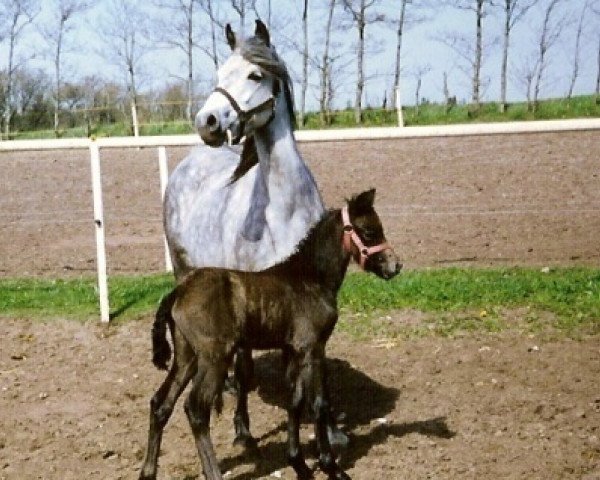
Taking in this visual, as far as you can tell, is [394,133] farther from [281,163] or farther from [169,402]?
[169,402]

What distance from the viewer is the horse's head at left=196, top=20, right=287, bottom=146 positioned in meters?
5.06

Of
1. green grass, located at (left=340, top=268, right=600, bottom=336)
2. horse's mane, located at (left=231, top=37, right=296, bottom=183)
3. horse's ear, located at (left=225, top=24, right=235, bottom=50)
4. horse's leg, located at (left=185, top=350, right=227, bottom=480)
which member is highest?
horse's ear, located at (left=225, top=24, right=235, bottom=50)

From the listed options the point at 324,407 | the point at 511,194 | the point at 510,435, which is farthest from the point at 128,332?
the point at 511,194

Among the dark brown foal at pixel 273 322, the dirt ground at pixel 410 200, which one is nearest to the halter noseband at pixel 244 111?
the dark brown foal at pixel 273 322

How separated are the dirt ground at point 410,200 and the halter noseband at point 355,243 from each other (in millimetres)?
5654

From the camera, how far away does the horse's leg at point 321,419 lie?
4316 mm

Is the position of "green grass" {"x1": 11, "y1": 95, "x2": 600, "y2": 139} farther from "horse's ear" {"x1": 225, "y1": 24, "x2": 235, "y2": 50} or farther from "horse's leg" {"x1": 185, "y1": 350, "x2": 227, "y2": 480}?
"horse's leg" {"x1": 185, "y1": 350, "x2": 227, "y2": 480}

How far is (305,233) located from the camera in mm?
5074

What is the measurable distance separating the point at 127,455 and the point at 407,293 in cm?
375

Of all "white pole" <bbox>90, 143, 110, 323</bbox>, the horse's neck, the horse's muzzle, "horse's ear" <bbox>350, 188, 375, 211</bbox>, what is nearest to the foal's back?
"horse's ear" <bbox>350, 188, 375, 211</bbox>

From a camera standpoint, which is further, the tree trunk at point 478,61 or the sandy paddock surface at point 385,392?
the tree trunk at point 478,61

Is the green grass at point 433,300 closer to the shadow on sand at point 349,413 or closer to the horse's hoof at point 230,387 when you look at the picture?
the shadow on sand at point 349,413

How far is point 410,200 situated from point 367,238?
374 inches

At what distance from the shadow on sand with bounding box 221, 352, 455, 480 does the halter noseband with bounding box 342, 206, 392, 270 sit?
1.20 m
